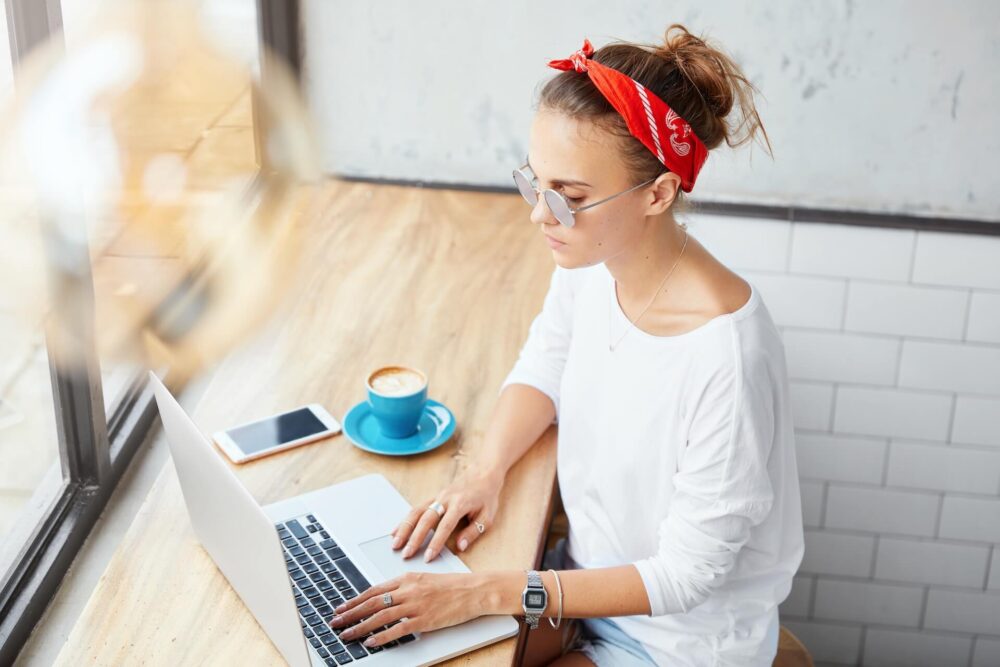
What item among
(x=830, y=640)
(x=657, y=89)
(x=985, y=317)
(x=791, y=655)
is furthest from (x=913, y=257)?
(x=657, y=89)

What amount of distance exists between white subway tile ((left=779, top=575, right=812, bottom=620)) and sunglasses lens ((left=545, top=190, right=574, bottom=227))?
159 cm

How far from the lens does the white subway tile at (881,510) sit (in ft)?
8.23

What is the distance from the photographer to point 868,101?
2188 millimetres

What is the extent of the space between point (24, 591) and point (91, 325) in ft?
1.17

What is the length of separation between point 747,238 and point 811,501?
67cm

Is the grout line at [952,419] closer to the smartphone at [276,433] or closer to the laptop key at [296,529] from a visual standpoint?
the smartphone at [276,433]

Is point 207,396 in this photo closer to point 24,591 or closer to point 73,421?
point 73,421

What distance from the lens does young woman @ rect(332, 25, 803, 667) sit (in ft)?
4.41

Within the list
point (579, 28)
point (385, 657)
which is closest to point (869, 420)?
point (579, 28)

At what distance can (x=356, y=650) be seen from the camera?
4.00 feet

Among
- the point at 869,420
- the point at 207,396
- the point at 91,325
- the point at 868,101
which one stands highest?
the point at 868,101

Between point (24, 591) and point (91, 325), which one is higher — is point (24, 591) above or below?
below

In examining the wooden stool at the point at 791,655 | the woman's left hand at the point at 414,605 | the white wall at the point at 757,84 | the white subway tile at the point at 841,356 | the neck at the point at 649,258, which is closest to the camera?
the woman's left hand at the point at 414,605

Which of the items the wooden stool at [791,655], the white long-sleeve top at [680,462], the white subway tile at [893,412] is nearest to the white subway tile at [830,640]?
the white subway tile at [893,412]
